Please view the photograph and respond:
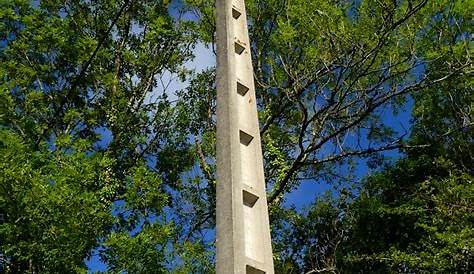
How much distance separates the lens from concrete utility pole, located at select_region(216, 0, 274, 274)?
8.83 ft

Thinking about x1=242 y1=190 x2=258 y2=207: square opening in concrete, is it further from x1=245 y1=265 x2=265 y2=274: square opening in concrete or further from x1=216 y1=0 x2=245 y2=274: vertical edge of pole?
x1=245 y1=265 x2=265 y2=274: square opening in concrete

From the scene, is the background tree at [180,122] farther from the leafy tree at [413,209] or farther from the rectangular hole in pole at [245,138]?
the rectangular hole in pole at [245,138]

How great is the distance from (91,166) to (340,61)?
5.37m

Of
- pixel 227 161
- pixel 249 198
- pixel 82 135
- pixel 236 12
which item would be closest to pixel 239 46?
pixel 236 12

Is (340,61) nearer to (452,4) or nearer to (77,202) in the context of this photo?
(452,4)

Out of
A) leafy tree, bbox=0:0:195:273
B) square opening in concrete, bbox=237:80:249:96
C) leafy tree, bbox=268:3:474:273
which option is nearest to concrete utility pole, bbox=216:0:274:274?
square opening in concrete, bbox=237:80:249:96

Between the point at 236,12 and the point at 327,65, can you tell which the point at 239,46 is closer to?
the point at 236,12

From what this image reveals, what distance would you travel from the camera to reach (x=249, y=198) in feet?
9.71

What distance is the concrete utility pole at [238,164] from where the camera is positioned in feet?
8.83

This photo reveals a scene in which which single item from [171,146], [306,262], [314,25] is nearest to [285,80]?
[314,25]

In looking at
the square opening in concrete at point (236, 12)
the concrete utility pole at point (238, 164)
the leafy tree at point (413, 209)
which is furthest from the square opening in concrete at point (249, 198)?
the leafy tree at point (413, 209)

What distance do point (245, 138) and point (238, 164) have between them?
298mm

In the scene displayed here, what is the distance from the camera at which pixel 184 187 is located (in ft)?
49.0

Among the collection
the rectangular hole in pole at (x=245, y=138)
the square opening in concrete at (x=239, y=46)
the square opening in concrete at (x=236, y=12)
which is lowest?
the rectangular hole in pole at (x=245, y=138)
